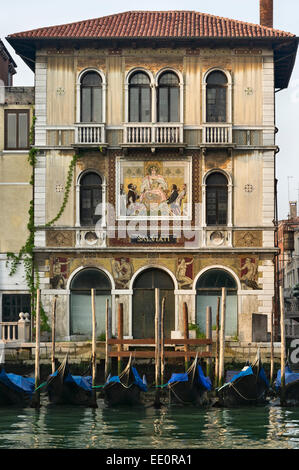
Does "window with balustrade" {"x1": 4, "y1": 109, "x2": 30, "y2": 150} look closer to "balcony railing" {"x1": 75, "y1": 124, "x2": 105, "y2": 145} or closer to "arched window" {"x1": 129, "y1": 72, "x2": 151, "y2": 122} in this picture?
"balcony railing" {"x1": 75, "y1": 124, "x2": 105, "y2": 145}

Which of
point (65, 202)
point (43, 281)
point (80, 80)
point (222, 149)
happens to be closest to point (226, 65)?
point (222, 149)

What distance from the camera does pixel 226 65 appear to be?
91.4 feet

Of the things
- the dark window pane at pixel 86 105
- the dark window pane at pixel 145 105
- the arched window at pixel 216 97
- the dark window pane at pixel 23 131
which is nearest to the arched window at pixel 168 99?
the dark window pane at pixel 145 105

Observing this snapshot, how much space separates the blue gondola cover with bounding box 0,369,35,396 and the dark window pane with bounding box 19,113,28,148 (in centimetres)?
820

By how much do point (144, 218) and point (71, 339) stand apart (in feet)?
12.8

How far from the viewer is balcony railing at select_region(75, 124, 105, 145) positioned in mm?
27656

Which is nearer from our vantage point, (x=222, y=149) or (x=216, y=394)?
(x=216, y=394)

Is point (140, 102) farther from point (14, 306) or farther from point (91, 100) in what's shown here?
point (14, 306)

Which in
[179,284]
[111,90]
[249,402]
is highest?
[111,90]

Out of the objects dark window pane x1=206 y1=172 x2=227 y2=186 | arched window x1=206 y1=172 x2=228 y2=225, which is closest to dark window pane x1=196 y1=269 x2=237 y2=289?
arched window x1=206 y1=172 x2=228 y2=225

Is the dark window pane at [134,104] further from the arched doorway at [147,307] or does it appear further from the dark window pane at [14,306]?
the dark window pane at [14,306]

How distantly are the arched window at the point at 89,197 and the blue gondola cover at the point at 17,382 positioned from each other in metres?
6.38

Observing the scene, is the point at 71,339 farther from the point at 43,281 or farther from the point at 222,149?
the point at 222,149

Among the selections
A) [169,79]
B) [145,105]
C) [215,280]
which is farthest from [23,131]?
[215,280]
